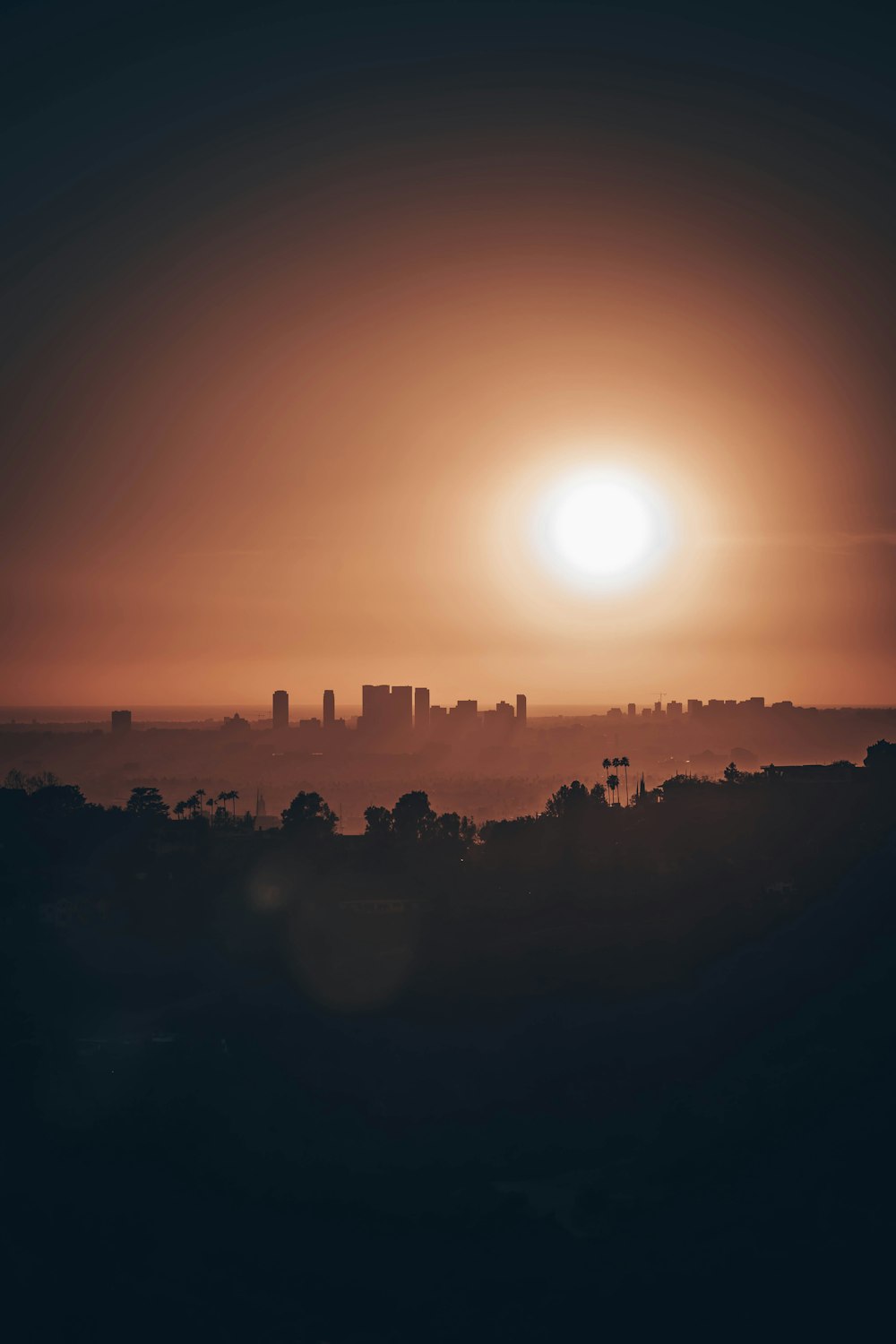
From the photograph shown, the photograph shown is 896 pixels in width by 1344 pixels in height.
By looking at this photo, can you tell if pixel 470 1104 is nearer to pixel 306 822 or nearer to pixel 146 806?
pixel 306 822

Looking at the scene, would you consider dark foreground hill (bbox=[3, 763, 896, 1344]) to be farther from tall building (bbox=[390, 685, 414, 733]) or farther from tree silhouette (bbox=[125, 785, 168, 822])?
tall building (bbox=[390, 685, 414, 733])

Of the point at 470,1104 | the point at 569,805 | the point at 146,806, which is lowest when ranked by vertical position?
the point at 470,1104

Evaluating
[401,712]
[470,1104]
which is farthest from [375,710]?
[470,1104]

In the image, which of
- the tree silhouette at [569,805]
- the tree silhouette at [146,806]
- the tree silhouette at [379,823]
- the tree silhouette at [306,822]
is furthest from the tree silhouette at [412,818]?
the tree silhouette at [146,806]

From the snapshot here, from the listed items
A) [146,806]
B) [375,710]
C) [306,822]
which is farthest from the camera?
[375,710]

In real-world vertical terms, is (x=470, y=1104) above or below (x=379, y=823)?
below

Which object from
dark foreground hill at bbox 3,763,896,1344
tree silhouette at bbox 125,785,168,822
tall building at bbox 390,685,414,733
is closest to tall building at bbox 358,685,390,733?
tall building at bbox 390,685,414,733

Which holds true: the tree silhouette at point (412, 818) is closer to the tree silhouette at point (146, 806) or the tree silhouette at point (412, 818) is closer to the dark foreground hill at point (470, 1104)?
the dark foreground hill at point (470, 1104)

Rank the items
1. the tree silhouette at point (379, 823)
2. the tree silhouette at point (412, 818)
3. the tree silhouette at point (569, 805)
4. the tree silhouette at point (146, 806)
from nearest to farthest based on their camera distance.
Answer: the tree silhouette at point (379, 823), the tree silhouette at point (412, 818), the tree silhouette at point (569, 805), the tree silhouette at point (146, 806)

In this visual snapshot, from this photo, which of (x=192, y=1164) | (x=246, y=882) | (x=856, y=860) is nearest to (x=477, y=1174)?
(x=192, y=1164)

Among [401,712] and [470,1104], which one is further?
[401,712]
